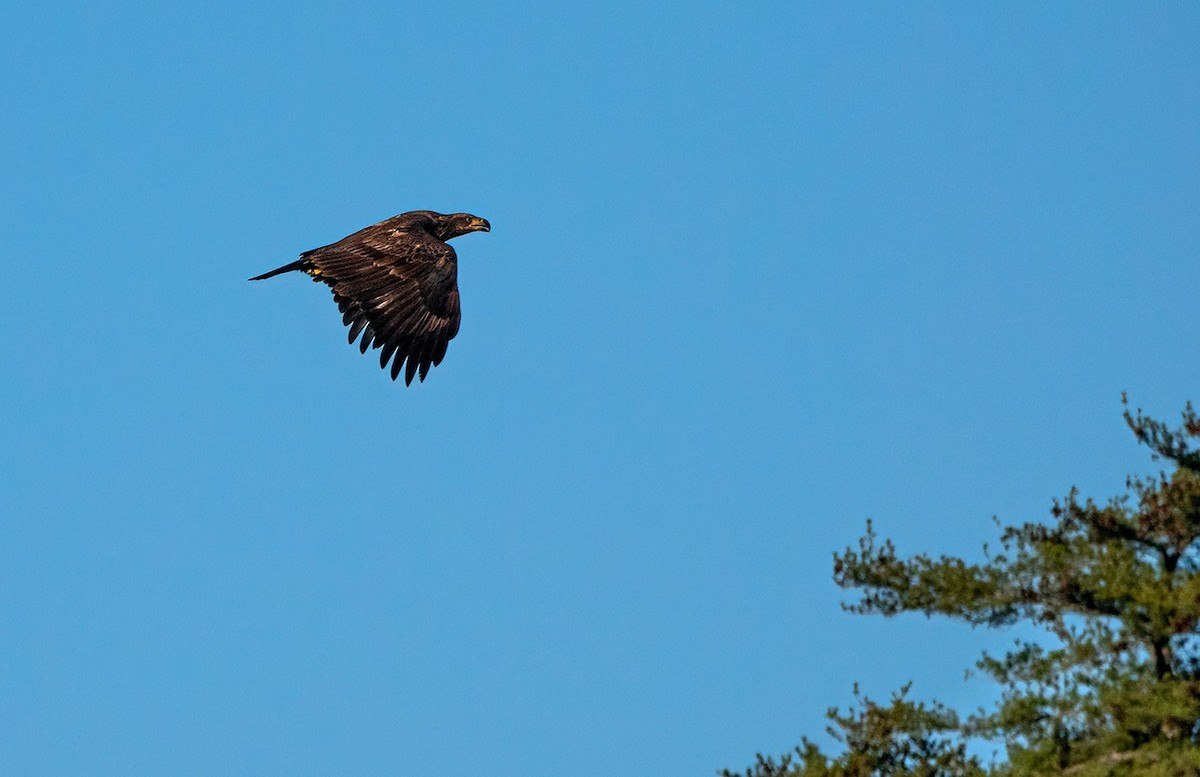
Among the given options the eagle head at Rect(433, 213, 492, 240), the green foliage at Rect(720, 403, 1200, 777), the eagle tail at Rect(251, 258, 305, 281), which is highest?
the eagle head at Rect(433, 213, 492, 240)

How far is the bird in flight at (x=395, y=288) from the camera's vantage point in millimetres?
21422

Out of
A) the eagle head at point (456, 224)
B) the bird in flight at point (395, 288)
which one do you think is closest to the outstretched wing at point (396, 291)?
the bird in flight at point (395, 288)

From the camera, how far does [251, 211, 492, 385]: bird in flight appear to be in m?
21.4

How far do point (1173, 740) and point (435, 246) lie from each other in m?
9.45

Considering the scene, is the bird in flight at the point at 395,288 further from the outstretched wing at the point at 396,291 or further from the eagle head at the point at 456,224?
the eagle head at the point at 456,224

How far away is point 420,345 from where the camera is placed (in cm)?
2144

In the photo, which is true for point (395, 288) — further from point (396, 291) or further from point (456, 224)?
point (456, 224)

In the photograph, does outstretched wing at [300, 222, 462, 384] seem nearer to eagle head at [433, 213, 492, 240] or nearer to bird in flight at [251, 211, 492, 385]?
bird in flight at [251, 211, 492, 385]

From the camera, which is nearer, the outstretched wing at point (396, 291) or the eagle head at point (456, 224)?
the outstretched wing at point (396, 291)

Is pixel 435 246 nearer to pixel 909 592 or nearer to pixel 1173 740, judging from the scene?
pixel 909 592

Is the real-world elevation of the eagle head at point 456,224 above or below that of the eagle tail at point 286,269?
above

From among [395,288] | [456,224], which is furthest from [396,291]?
[456,224]

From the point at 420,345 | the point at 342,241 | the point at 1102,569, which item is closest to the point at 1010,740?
the point at 1102,569

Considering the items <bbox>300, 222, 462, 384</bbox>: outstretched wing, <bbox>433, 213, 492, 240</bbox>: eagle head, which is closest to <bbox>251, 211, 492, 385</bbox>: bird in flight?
<bbox>300, 222, 462, 384</bbox>: outstretched wing
